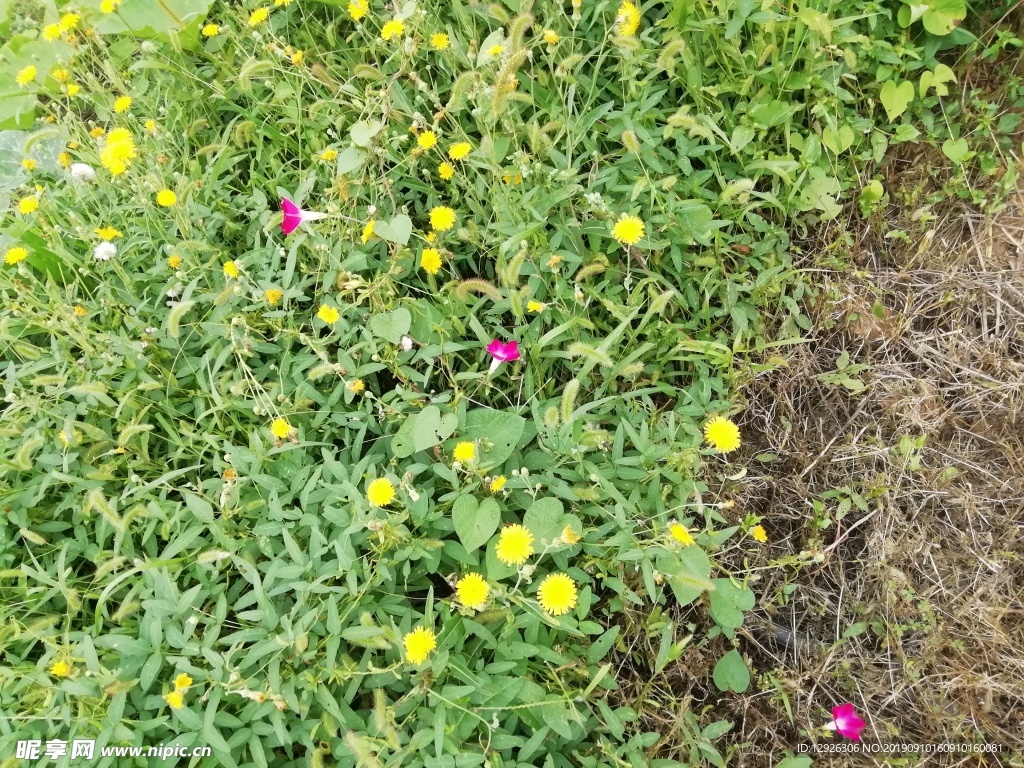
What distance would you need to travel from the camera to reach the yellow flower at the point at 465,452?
1755 mm

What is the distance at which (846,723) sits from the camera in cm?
180

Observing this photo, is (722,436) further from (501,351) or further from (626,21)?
(626,21)

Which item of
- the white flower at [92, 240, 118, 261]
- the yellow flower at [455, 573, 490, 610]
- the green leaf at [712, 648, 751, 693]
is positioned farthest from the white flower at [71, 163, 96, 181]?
the green leaf at [712, 648, 751, 693]

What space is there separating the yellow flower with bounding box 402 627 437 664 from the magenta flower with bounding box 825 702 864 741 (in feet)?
3.75

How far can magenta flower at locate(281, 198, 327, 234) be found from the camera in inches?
85.8

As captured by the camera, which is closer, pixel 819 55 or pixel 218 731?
Answer: pixel 218 731

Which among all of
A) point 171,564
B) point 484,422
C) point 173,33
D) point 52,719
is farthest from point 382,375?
point 173,33

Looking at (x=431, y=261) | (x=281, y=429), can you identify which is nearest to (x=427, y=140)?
(x=431, y=261)

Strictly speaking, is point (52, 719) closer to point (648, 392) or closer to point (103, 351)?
point (103, 351)

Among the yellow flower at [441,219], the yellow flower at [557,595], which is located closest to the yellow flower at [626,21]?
the yellow flower at [441,219]

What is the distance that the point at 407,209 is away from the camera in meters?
2.41

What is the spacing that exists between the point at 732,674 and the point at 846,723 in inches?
12.9

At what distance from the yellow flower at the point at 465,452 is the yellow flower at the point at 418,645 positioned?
0.45 metres

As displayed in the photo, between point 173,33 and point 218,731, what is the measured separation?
2.49 m
